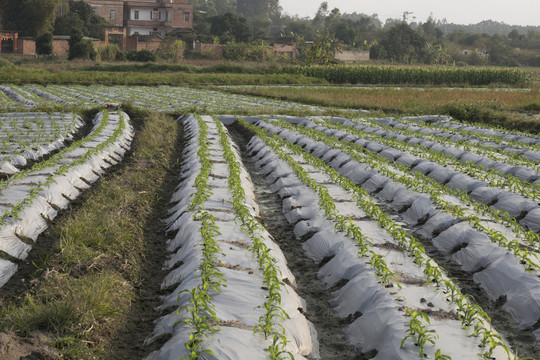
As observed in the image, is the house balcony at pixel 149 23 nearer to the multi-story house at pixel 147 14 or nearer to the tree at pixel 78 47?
the multi-story house at pixel 147 14

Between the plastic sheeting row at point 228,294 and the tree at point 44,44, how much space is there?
36.1m

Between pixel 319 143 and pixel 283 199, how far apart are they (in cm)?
374

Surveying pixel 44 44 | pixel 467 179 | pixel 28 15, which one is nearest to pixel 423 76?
pixel 44 44

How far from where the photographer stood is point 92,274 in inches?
191

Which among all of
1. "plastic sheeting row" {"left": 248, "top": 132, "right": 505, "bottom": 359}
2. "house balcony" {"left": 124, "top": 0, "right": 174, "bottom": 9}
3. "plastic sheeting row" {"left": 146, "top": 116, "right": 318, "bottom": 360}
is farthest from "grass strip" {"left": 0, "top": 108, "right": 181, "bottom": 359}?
"house balcony" {"left": 124, "top": 0, "right": 174, "bottom": 9}

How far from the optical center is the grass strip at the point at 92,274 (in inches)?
152

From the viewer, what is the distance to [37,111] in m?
15.6

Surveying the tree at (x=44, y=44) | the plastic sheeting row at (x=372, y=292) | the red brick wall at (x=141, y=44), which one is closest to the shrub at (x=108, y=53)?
the tree at (x=44, y=44)

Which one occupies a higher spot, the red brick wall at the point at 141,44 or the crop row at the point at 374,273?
the red brick wall at the point at 141,44

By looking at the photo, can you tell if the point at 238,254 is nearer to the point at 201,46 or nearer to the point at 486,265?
the point at 486,265

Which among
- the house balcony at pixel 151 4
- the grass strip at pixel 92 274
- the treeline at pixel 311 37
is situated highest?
→ the house balcony at pixel 151 4

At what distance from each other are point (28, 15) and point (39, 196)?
128 feet

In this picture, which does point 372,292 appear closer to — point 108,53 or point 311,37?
point 108,53

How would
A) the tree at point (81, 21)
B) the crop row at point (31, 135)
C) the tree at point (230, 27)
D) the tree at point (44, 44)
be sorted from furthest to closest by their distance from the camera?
1. the tree at point (230, 27)
2. the tree at point (81, 21)
3. the tree at point (44, 44)
4. the crop row at point (31, 135)
